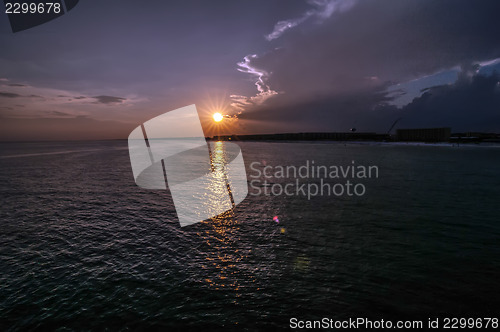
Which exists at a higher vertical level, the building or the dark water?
the building

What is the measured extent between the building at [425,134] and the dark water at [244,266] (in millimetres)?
191962

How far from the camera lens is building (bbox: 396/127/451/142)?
167750 millimetres

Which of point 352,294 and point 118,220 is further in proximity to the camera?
point 118,220

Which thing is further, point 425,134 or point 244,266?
point 425,134

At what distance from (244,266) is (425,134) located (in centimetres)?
21332

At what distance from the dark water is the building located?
192m

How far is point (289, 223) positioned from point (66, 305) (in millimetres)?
10495

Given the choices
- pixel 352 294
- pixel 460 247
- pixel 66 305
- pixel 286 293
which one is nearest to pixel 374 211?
pixel 460 247

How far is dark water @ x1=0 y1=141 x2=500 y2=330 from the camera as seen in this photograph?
6.85m

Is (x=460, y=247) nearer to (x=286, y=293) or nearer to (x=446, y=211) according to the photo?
(x=446, y=211)

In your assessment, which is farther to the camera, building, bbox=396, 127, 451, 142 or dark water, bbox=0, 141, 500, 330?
building, bbox=396, 127, 451, 142

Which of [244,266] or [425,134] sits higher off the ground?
[425,134]

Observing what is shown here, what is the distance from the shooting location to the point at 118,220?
48.8 feet

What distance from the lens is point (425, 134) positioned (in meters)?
177
